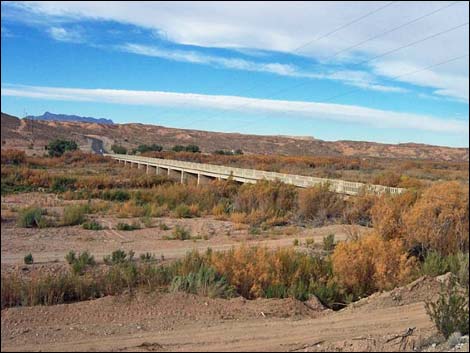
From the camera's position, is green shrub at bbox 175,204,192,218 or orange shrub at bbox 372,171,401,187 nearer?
A: orange shrub at bbox 372,171,401,187

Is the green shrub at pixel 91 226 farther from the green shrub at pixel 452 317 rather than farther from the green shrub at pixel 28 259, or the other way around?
the green shrub at pixel 452 317

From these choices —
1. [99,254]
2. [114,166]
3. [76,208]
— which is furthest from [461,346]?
[114,166]

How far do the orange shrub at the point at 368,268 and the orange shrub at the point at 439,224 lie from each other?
2579mm

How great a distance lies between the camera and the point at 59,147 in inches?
672

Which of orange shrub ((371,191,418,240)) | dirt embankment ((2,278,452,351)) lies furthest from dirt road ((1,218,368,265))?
dirt embankment ((2,278,452,351))

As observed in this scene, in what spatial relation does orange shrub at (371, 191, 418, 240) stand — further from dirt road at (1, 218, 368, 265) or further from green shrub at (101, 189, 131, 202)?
green shrub at (101, 189, 131, 202)

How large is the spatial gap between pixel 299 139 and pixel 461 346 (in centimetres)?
4985

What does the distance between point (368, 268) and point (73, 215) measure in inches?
715

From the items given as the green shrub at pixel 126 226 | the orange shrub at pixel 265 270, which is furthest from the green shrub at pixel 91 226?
the orange shrub at pixel 265 270

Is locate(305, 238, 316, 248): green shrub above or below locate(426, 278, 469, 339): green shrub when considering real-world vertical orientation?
below

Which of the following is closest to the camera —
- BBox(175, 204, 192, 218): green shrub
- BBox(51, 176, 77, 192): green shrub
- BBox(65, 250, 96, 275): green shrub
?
BBox(65, 250, 96, 275): green shrub

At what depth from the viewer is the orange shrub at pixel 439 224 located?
63.9ft

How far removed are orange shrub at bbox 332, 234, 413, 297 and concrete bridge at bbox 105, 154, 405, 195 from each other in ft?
36.7

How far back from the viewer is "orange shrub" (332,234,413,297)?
16922 millimetres
